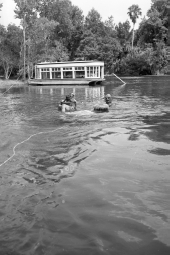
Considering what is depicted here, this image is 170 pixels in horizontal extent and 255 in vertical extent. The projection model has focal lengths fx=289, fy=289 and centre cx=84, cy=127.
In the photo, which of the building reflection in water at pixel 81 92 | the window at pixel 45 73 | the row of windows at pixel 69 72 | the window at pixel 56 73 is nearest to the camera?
the building reflection in water at pixel 81 92

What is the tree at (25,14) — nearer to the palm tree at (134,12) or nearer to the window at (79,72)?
the window at (79,72)

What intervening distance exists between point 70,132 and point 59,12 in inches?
2464

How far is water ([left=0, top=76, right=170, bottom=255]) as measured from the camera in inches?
157

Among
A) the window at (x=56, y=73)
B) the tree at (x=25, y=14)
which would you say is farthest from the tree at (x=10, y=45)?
the window at (x=56, y=73)

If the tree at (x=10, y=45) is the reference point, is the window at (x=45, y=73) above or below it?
below

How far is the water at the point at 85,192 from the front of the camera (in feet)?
13.1

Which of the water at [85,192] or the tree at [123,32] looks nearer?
the water at [85,192]

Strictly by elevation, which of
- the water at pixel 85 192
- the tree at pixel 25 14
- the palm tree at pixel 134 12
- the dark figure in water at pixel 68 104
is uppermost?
the palm tree at pixel 134 12

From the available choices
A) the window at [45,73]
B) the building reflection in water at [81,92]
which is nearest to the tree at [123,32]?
the window at [45,73]

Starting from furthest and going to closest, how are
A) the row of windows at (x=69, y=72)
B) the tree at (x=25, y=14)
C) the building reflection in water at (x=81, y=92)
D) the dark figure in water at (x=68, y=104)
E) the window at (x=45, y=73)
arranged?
1. the tree at (x=25, y=14)
2. the window at (x=45, y=73)
3. the row of windows at (x=69, y=72)
4. the building reflection in water at (x=81, y=92)
5. the dark figure in water at (x=68, y=104)

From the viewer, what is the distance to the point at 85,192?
546 cm

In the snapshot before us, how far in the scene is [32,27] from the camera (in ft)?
156

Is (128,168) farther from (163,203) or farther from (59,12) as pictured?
(59,12)

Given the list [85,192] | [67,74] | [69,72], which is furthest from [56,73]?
[85,192]
